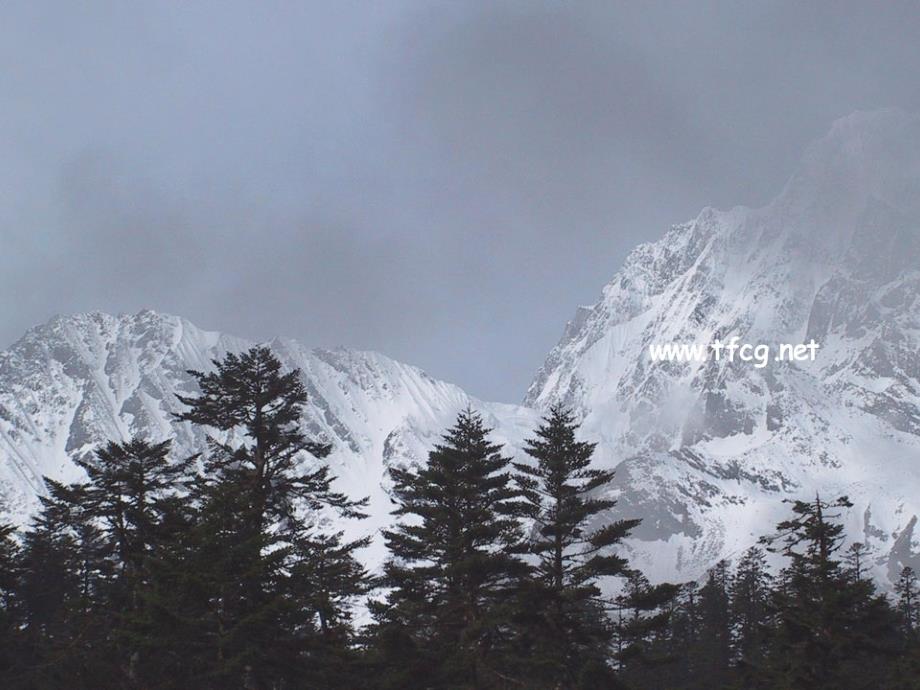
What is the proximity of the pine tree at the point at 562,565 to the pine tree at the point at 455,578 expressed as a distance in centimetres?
117

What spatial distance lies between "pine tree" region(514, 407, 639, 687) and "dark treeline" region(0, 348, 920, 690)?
0.10 metres

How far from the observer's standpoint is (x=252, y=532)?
105 feet

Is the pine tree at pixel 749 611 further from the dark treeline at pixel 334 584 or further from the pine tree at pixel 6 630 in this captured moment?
the pine tree at pixel 6 630

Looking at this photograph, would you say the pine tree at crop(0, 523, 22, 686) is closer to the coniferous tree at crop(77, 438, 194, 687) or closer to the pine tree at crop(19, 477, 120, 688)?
the pine tree at crop(19, 477, 120, 688)

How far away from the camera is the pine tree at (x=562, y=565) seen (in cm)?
3803

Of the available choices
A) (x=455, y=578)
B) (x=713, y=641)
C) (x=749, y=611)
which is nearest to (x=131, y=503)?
(x=455, y=578)

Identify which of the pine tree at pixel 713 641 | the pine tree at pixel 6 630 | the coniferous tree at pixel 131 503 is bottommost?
the pine tree at pixel 6 630

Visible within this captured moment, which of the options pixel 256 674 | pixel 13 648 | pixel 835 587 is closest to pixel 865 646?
pixel 835 587

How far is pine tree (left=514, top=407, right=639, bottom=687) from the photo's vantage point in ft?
125

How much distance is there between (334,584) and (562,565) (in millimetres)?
10184

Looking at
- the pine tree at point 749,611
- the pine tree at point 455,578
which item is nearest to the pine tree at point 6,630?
the pine tree at point 455,578

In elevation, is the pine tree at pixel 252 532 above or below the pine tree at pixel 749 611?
below

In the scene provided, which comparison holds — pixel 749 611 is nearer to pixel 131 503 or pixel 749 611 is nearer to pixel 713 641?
pixel 713 641

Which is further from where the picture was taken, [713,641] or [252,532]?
[713,641]
